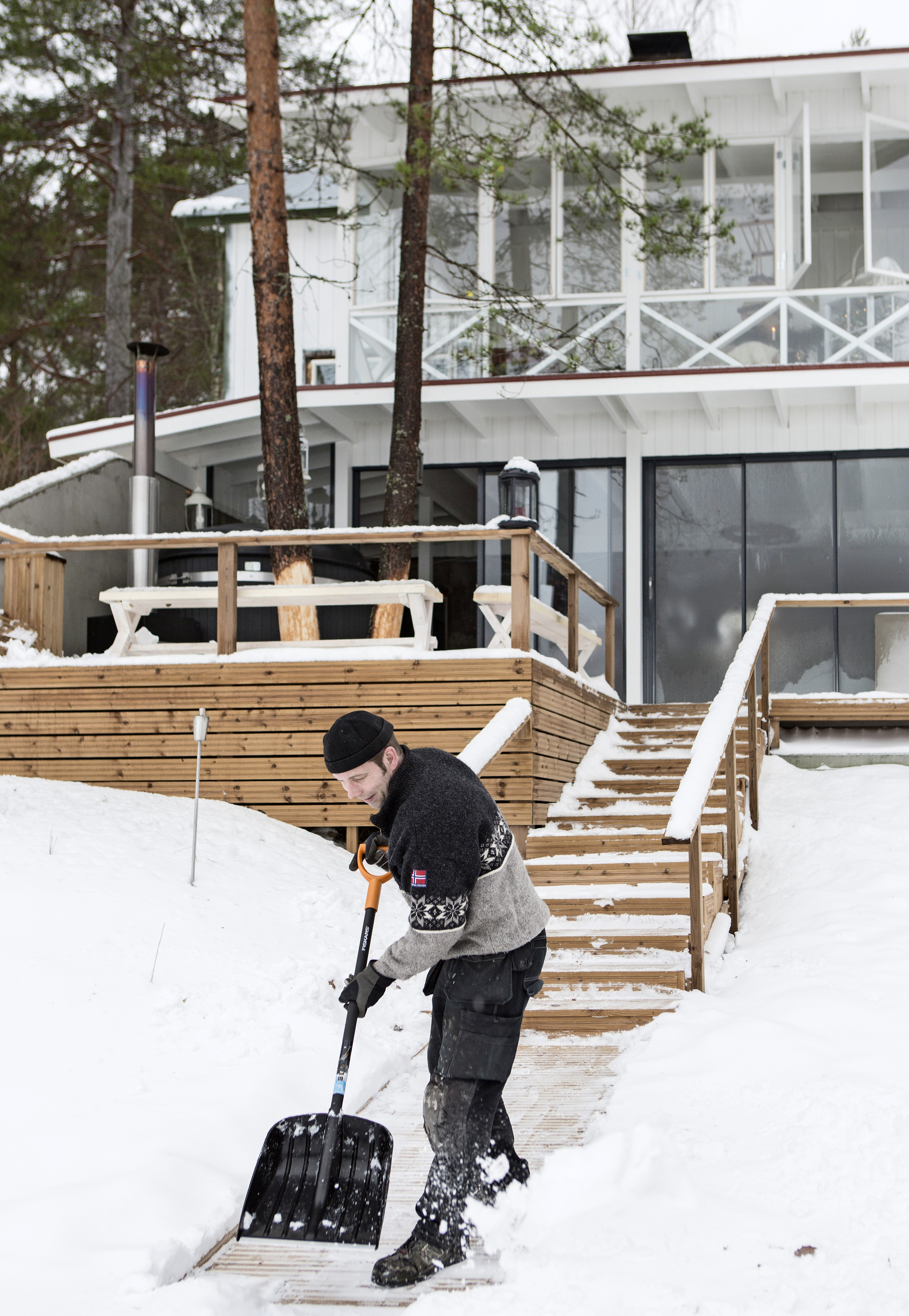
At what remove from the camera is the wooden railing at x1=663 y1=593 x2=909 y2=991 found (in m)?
4.73

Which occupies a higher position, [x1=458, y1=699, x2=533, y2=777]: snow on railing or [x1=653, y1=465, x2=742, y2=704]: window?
[x1=653, y1=465, x2=742, y2=704]: window

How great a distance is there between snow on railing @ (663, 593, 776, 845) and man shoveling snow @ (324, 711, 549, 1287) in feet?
5.00

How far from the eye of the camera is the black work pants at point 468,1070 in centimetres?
297

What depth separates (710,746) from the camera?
209 inches

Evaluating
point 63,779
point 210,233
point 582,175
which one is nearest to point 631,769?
point 63,779

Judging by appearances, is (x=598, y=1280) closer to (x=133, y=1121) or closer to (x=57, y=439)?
(x=133, y=1121)

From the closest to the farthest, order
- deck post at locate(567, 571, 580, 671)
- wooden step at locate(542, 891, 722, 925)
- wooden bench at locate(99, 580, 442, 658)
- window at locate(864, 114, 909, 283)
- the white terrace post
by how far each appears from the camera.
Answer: wooden step at locate(542, 891, 722, 925) → the white terrace post → wooden bench at locate(99, 580, 442, 658) → deck post at locate(567, 571, 580, 671) → window at locate(864, 114, 909, 283)

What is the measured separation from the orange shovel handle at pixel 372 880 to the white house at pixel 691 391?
783cm

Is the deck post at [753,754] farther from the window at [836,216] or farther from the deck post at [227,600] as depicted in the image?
the window at [836,216]

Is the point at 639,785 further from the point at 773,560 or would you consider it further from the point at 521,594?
the point at 773,560

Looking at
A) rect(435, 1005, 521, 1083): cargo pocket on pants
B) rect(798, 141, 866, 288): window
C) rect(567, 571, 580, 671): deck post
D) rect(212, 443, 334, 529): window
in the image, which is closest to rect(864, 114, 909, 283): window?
rect(798, 141, 866, 288): window

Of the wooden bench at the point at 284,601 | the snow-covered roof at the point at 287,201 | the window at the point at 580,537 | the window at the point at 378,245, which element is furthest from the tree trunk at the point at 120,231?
the wooden bench at the point at 284,601

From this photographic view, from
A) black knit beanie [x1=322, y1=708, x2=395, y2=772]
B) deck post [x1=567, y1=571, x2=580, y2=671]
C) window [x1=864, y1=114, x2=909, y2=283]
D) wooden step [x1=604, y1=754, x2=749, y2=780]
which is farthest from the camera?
window [x1=864, y1=114, x2=909, y2=283]

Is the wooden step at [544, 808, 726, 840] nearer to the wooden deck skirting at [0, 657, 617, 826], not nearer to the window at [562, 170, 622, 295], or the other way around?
the wooden deck skirting at [0, 657, 617, 826]
